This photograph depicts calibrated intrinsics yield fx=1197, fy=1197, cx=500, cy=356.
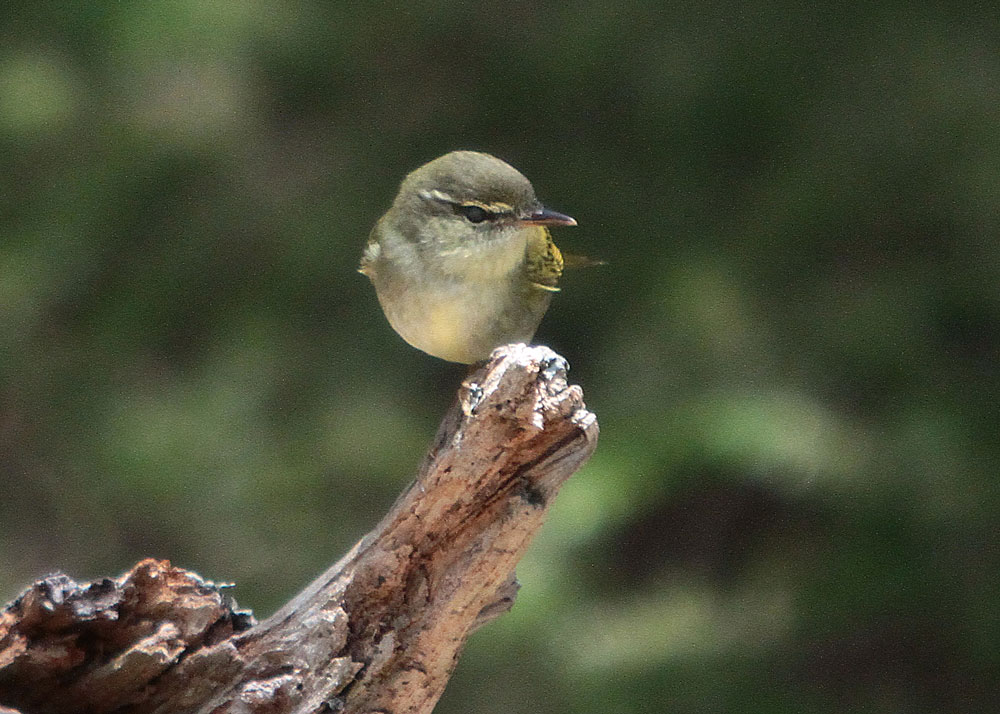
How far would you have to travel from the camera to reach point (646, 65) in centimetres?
454

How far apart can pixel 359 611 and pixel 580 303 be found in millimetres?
2358

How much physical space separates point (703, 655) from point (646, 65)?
218cm

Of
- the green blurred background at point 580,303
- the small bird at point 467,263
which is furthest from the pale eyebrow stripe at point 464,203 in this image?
the green blurred background at point 580,303

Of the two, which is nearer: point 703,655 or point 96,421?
point 703,655

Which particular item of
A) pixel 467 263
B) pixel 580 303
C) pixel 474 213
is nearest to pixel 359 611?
pixel 467 263

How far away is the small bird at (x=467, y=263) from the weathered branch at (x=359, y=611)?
1.30 ft

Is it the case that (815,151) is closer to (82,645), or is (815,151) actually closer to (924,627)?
(924,627)

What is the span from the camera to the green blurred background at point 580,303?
13.8ft

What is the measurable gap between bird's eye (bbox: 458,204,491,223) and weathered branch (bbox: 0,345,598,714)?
23.4 inches

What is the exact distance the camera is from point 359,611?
8.19 ft

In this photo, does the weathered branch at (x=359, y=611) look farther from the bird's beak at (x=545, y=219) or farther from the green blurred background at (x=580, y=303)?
the green blurred background at (x=580, y=303)

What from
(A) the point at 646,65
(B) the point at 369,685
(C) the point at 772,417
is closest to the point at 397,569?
(B) the point at 369,685

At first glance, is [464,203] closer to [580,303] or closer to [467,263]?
[467,263]

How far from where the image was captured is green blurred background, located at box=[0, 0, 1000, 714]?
4195mm
